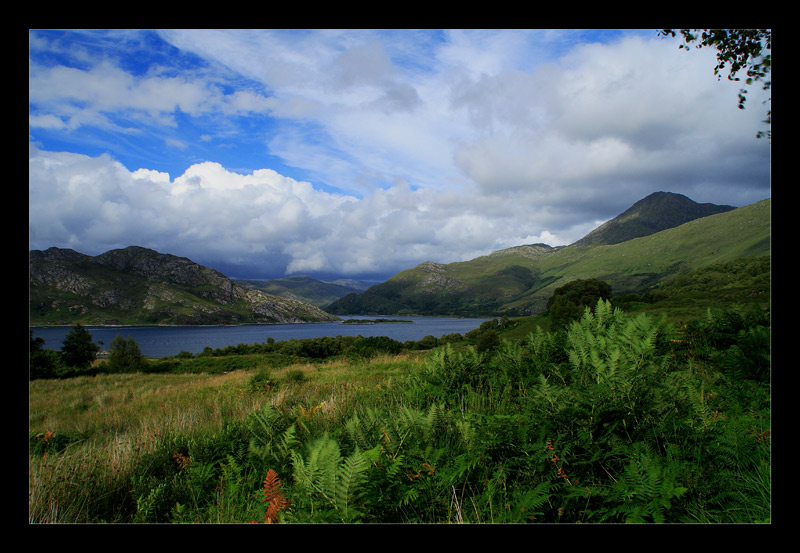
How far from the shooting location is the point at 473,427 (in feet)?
9.14

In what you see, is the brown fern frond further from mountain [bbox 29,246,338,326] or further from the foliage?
mountain [bbox 29,246,338,326]

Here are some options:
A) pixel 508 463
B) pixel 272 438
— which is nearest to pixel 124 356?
pixel 272 438

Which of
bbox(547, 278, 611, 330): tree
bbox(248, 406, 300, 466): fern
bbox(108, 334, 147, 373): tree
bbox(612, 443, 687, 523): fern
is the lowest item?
bbox(108, 334, 147, 373): tree

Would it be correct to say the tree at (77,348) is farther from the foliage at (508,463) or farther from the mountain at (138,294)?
the foliage at (508,463)

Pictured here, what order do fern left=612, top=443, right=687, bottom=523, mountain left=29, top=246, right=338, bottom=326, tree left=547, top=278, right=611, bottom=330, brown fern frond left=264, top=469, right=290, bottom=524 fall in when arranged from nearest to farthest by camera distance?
1. fern left=612, top=443, right=687, bottom=523
2. brown fern frond left=264, top=469, right=290, bottom=524
3. tree left=547, top=278, right=611, bottom=330
4. mountain left=29, top=246, right=338, bottom=326

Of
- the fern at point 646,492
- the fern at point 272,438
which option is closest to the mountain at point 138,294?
the fern at point 272,438

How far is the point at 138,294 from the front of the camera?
58906mm

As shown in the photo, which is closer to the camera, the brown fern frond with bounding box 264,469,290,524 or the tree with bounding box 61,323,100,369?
the brown fern frond with bounding box 264,469,290,524

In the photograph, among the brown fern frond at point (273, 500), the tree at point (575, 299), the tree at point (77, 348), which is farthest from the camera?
the tree at point (77, 348)

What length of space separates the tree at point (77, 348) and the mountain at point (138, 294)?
5.05ft

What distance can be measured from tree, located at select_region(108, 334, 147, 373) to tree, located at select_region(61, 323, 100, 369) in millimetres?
1801

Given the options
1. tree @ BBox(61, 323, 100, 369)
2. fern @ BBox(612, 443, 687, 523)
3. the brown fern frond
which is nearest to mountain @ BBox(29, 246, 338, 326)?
tree @ BBox(61, 323, 100, 369)

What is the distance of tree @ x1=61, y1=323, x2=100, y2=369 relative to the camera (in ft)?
95.2

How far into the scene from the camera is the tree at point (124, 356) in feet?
103
